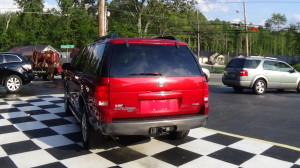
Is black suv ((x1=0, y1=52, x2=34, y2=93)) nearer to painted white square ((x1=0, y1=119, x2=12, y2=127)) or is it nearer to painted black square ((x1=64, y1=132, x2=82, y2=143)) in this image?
painted white square ((x1=0, y1=119, x2=12, y2=127))

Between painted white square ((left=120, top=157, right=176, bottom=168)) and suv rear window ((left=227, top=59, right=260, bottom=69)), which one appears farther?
suv rear window ((left=227, top=59, right=260, bottom=69))

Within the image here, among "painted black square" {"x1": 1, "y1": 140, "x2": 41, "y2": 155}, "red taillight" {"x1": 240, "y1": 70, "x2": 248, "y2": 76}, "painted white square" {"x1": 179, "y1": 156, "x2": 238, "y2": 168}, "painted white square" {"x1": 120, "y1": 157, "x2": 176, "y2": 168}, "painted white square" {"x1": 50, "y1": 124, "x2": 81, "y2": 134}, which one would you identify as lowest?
"painted white square" {"x1": 179, "y1": 156, "x2": 238, "y2": 168}

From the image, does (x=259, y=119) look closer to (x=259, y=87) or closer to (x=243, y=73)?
(x=243, y=73)

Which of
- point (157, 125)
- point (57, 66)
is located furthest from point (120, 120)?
point (57, 66)

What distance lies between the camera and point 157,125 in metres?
4.01

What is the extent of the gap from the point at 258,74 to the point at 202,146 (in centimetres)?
846

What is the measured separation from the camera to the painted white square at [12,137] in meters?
5.09

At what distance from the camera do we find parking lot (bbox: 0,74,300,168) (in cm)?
418

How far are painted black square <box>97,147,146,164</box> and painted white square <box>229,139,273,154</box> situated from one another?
5.52 ft

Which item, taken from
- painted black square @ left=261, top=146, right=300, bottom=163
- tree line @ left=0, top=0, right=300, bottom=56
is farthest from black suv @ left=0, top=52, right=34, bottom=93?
tree line @ left=0, top=0, right=300, bottom=56

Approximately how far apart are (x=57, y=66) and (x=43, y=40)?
45.2 metres

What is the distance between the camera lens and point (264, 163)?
4.15 metres

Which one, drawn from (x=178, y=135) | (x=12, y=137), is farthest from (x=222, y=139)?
(x=12, y=137)

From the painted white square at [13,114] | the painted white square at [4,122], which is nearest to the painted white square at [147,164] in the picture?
the painted white square at [4,122]
